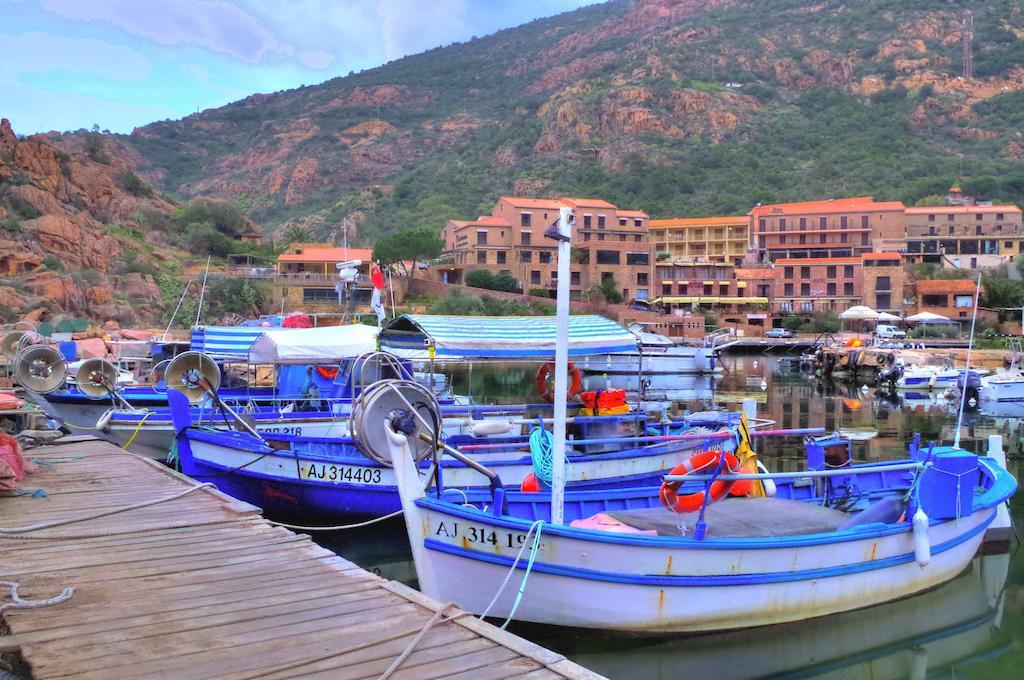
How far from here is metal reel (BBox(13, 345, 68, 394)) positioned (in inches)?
679

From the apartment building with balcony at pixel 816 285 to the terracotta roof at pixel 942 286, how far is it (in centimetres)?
523

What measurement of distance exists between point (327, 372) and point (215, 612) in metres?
16.4

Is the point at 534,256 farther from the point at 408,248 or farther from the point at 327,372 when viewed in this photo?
the point at 327,372

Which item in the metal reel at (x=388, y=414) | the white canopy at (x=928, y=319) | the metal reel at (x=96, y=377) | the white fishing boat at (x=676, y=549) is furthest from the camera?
the white canopy at (x=928, y=319)

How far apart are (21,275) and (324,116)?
15135cm

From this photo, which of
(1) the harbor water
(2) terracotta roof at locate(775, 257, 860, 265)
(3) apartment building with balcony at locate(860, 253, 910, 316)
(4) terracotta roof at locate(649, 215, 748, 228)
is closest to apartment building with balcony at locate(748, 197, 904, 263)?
(4) terracotta roof at locate(649, 215, 748, 228)

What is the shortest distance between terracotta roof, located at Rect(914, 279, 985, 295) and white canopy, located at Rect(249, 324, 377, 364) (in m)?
69.0

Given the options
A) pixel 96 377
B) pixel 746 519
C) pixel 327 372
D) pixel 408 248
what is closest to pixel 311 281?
pixel 408 248

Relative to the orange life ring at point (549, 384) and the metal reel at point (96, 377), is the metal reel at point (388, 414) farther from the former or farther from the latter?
the metal reel at point (96, 377)

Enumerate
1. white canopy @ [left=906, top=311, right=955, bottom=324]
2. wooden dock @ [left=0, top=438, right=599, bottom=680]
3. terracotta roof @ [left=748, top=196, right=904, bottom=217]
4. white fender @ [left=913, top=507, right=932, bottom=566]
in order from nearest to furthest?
wooden dock @ [left=0, top=438, right=599, bottom=680] < white fender @ [left=913, top=507, right=932, bottom=566] < white canopy @ [left=906, top=311, right=955, bottom=324] < terracotta roof @ [left=748, top=196, right=904, bottom=217]

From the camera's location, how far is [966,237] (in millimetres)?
85000

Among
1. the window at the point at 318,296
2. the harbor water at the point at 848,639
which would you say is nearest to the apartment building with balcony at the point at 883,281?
the window at the point at 318,296

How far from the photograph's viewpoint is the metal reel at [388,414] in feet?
28.8

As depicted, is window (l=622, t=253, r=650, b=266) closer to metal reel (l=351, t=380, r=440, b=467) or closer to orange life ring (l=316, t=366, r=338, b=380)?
orange life ring (l=316, t=366, r=338, b=380)
